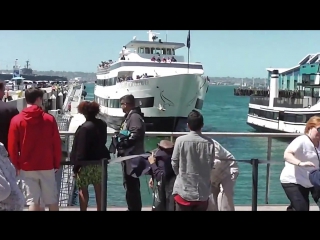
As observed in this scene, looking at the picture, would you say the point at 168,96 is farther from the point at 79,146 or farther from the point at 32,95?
the point at 32,95

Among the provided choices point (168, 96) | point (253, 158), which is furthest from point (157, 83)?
point (253, 158)

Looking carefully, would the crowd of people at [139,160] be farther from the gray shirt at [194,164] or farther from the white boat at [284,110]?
the white boat at [284,110]

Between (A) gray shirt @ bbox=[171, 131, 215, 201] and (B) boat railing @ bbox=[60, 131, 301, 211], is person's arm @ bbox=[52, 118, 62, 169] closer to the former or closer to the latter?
(B) boat railing @ bbox=[60, 131, 301, 211]

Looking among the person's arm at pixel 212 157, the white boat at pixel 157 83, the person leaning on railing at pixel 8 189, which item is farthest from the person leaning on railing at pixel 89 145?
the white boat at pixel 157 83

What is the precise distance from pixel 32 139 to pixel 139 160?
1.19 meters

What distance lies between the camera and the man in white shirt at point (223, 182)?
530cm

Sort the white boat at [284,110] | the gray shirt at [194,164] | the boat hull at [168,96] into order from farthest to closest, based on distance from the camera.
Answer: the white boat at [284,110] < the boat hull at [168,96] < the gray shirt at [194,164]

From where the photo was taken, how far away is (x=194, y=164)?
4.78 m

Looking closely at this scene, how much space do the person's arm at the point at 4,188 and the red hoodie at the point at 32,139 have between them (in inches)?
48.9

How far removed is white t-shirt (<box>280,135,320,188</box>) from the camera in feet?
16.5
